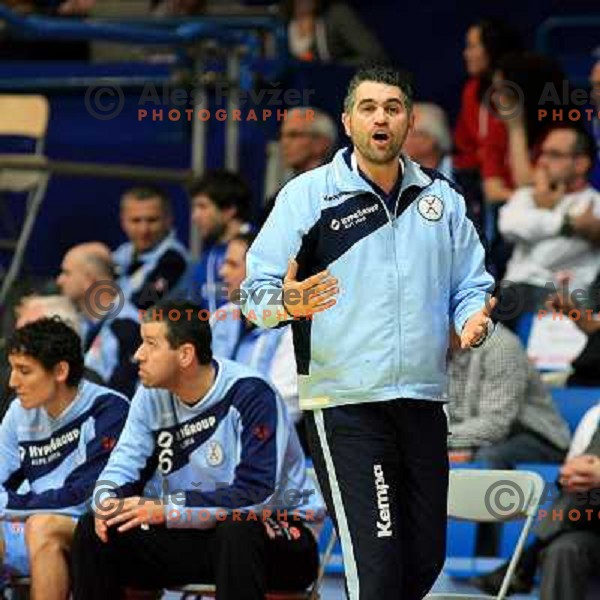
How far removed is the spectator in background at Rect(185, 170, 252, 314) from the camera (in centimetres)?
1017

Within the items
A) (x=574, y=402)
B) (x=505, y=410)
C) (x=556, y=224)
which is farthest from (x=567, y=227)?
(x=505, y=410)

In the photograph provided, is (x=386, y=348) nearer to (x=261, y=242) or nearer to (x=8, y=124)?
(x=261, y=242)

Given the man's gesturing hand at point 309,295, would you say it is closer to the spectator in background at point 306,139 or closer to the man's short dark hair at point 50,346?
the man's short dark hair at point 50,346

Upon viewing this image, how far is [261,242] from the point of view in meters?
6.04

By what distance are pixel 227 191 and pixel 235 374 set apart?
3111 mm

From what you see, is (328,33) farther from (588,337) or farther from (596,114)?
(588,337)

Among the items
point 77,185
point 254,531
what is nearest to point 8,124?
point 77,185

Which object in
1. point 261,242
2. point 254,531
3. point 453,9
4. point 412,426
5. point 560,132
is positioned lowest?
point 254,531

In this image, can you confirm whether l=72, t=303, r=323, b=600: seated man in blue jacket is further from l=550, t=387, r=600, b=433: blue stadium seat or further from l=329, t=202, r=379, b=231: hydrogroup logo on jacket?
l=550, t=387, r=600, b=433: blue stadium seat

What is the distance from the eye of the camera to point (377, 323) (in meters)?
5.93

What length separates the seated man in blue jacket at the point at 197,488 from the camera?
23.0 ft

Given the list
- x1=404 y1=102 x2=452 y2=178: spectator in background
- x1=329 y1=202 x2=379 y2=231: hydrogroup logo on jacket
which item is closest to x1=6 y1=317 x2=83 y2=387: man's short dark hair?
x1=329 y1=202 x2=379 y2=231: hydrogroup logo on jacket

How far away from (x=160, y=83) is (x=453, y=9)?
241 cm

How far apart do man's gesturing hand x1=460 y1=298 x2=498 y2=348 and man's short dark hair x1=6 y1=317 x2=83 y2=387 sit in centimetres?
231
